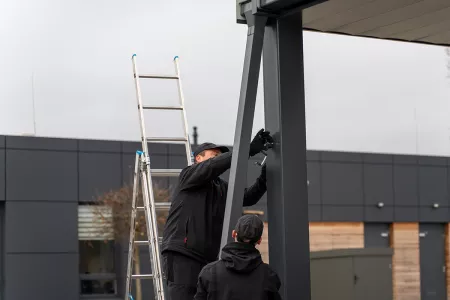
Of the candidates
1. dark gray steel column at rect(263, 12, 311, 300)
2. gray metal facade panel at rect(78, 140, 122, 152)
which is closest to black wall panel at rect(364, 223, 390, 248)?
gray metal facade panel at rect(78, 140, 122, 152)

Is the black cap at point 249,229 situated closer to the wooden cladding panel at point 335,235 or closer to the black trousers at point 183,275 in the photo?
the black trousers at point 183,275

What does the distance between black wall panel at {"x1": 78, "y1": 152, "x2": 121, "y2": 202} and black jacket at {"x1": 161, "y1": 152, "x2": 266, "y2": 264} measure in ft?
57.9

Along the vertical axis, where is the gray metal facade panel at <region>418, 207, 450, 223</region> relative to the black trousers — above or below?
above

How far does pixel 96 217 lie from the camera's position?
74.5 feet

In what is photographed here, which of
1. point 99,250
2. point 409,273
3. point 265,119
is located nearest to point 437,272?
point 409,273

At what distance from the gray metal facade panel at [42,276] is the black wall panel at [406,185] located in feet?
37.8

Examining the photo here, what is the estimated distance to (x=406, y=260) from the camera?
92.0ft

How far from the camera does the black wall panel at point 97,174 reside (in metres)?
22.8

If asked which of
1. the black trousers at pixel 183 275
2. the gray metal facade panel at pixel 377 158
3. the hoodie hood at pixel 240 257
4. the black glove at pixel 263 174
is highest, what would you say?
the gray metal facade panel at pixel 377 158

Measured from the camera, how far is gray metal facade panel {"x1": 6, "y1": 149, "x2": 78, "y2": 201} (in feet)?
72.2

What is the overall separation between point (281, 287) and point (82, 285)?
18476mm

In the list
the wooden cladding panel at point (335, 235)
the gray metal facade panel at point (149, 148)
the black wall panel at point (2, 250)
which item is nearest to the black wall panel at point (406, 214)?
the wooden cladding panel at point (335, 235)

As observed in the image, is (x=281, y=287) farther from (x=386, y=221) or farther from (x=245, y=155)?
(x=386, y=221)

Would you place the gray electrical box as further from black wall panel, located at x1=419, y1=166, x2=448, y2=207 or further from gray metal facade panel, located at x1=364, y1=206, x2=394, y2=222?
black wall panel, located at x1=419, y1=166, x2=448, y2=207
